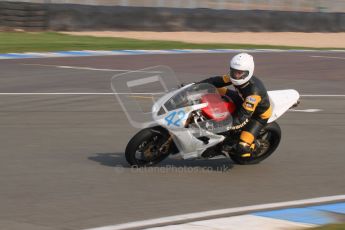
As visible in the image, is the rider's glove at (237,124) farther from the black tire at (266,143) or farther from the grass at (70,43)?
the grass at (70,43)

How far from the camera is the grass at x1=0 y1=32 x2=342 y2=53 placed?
25.4 meters

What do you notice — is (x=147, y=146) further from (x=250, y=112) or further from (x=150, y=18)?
(x=150, y=18)

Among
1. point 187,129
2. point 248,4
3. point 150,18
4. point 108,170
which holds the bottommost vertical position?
point 108,170

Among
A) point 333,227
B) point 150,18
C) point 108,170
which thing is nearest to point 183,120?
point 108,170

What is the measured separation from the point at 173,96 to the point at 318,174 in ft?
6.28

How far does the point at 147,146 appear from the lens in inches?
349

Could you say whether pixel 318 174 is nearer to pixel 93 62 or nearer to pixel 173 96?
pixel 173 96

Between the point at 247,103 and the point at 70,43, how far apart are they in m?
18.7

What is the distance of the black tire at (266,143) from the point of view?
957cm

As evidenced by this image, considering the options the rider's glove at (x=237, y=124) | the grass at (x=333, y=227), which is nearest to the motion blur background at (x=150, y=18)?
the rider's glove at (x=237, y=124)

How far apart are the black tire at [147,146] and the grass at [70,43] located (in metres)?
15.4

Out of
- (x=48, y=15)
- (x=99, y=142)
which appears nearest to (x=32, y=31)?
(x=48, y=15)

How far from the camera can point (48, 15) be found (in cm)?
3069

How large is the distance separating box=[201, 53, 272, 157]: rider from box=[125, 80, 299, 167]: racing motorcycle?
0.36 ft
